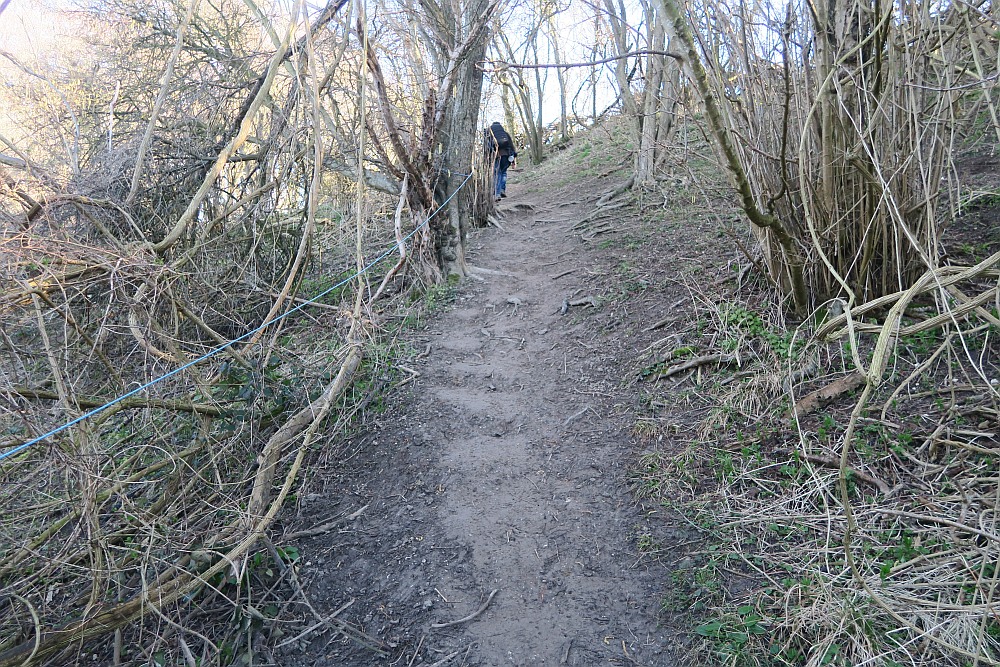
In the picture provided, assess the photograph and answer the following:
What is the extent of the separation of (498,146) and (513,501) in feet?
21.8

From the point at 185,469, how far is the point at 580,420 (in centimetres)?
224

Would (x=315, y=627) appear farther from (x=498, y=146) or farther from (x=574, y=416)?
(x=498, y=146)

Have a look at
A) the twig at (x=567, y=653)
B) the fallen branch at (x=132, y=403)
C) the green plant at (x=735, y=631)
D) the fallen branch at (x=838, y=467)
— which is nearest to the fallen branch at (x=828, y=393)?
the fallen branch at (x=838, y=467)

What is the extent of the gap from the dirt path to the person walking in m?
4.13

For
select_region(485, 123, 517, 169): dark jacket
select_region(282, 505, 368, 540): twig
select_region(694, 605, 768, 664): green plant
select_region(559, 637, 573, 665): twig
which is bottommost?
select_region(559, 637, 573, 665): twig

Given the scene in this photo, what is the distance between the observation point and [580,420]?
3.86m

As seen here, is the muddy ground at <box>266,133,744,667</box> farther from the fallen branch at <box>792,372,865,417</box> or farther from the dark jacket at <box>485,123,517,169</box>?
the dark jacket at <box>485,123,517,169</box>

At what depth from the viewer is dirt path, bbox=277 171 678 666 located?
105 inches

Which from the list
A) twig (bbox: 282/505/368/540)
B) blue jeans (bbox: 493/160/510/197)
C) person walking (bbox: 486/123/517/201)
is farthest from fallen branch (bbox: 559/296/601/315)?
blue jeans (bbox: 493/160/510/197)

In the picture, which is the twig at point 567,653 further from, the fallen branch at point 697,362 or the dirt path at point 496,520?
the fallen branch at point 697,362

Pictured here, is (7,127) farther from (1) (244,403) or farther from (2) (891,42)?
(2) (891,42)

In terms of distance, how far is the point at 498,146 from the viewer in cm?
897

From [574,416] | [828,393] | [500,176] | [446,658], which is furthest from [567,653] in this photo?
[500,176]

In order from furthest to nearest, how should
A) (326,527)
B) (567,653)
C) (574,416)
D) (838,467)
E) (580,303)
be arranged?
(580,303) < (574,416) < (326,527) < (838,467) < (567,653)
